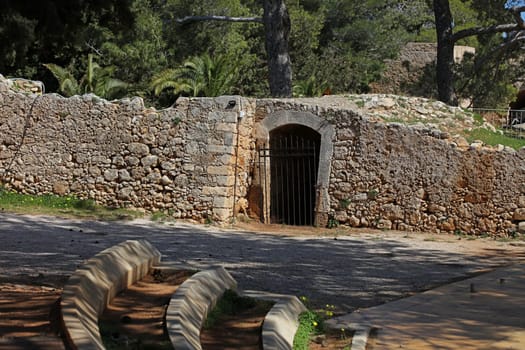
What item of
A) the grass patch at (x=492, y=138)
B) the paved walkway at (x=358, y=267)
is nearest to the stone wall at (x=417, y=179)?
the grass patch at (x=492, y=138)

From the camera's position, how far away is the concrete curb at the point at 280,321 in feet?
19.7

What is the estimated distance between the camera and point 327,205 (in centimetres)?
1577

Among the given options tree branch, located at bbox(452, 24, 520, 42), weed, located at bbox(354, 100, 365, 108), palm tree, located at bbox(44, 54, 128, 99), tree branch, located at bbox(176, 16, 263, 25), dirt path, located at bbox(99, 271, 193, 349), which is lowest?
dirt path, located at bbox(99, 271, 193, 349)

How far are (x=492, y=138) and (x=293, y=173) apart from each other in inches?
170

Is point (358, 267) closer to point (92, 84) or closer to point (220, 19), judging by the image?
point (220, 19)

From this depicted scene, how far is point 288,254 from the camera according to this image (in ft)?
37.1

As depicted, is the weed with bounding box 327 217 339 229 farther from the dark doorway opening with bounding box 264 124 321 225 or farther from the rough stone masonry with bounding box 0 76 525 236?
the dark doorway opening with bounding box 264 124 321 225

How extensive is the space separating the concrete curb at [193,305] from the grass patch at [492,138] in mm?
8894

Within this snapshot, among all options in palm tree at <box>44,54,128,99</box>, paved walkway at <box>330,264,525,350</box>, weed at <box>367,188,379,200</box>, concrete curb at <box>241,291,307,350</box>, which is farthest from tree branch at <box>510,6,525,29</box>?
concrete curb at <box>241,291,307,350</box>

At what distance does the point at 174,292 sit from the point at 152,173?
911 cm

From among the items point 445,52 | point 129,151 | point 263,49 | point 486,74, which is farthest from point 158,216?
point 263,49

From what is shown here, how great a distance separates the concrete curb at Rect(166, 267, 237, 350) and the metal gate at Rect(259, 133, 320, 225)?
29.1 feet

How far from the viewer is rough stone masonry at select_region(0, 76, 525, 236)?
48.3 ft

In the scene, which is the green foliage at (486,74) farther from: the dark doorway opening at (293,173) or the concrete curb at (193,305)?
the concrete curb at (193,305)
